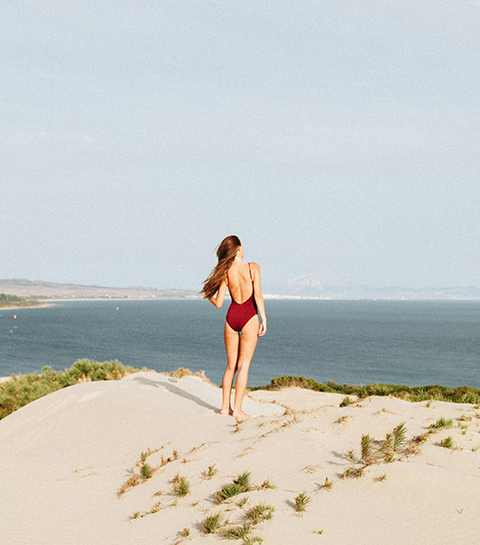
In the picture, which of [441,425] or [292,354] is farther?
[292,354]

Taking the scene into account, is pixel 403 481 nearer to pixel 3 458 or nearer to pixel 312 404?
pixel 3 458

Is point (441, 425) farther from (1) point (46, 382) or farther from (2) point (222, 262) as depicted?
(1) point (46, 382)

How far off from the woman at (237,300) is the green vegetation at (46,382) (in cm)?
657

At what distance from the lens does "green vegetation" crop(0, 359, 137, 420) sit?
482 inches

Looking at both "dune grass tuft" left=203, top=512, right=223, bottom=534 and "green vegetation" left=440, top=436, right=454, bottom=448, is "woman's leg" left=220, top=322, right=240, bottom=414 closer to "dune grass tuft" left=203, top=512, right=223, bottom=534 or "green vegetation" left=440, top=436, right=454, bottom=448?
"green vegetation" left=440, top=436, right=454, bottom=448

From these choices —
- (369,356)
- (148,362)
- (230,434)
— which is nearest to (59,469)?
(230,434)

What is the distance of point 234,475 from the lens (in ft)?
16.5

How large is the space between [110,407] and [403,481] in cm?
607

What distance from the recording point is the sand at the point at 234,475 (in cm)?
393

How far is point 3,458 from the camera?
24.3ft

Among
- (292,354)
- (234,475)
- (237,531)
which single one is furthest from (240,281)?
(292,354)

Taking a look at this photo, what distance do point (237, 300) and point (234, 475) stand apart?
3.57m

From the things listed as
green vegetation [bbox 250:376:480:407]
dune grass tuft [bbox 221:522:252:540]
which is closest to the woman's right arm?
dune grass tuft [bbox 221:522:252:540]

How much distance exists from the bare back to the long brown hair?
118mm
